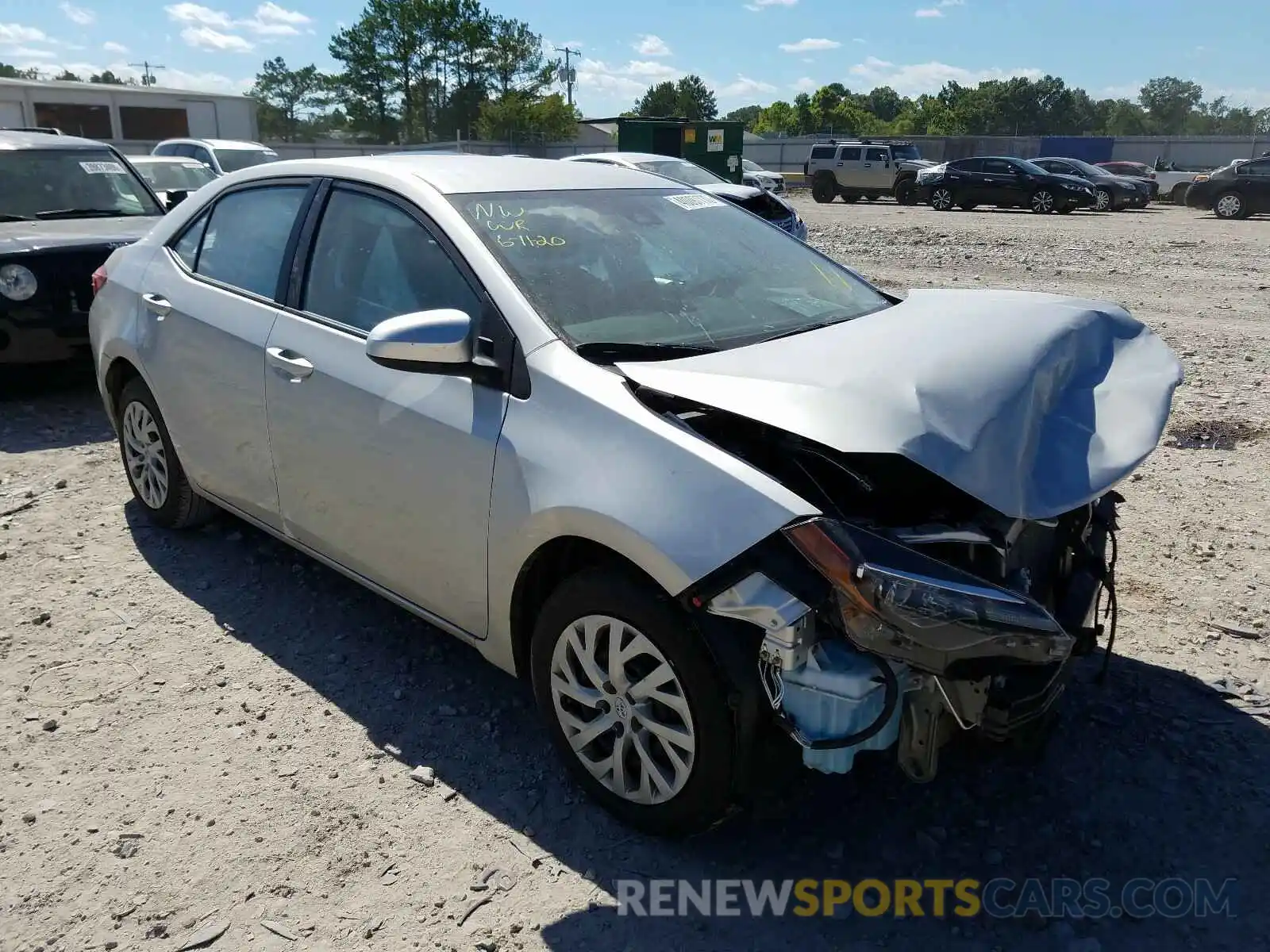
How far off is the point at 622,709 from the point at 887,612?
824 mm

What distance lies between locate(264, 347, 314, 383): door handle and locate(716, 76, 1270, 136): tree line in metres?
82.4

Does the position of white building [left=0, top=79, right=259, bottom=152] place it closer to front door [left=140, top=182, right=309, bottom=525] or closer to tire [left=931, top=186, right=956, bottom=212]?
tire [left=931, top=186, right=956, bottom=212]

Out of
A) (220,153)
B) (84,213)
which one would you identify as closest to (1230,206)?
(220,153)

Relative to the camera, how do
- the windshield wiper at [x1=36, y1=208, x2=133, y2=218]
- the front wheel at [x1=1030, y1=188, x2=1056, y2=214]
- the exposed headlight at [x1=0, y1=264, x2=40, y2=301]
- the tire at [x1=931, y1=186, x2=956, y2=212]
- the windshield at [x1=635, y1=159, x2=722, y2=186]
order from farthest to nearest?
1. the tire at [x1=931, y1=186, x2=956, y2=212]
2. the front wheel at [x1=1030, y1=188, x2=1056, y2=214]
3. the windshield at [x1=635, y1=159, x2=722, y2=186]
4. the windshield wiper at [x1=36, y1=208, x2=133, y2=218]
5. the exposed headlight at [x1=0, y1=264, x2=40, y2=301]

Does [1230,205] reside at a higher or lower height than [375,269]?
higher

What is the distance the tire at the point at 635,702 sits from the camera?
2.45 meters

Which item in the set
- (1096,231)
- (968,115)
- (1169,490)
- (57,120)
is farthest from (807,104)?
(1169,490)

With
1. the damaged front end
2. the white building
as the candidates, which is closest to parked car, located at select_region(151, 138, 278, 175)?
the damaged front end

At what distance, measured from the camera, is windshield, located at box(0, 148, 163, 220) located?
7770mm

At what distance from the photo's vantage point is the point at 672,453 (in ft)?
8.08

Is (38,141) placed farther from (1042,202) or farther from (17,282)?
(1042,202)

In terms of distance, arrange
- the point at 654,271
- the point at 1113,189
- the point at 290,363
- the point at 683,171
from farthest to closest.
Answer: the point at 1113,189, the point at 683,171, the point at 290,363, the point at 654,271

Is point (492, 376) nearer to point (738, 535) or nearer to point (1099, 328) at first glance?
point (738, 535)

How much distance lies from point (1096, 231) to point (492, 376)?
19637 mm
